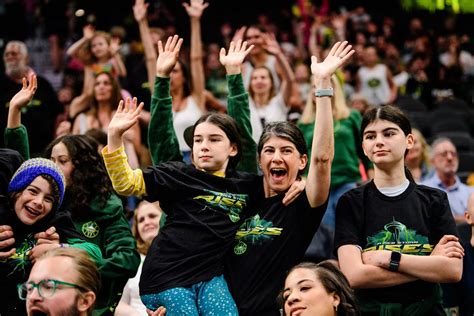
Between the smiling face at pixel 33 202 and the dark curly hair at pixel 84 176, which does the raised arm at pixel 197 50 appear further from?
the smiling face at pixel 33 202

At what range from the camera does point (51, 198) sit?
4.14m

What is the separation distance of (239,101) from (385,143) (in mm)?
1006

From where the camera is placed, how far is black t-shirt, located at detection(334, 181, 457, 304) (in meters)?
4.07

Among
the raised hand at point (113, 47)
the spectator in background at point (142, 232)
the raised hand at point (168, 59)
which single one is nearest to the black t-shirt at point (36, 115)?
the raised hand at point (113, 47)

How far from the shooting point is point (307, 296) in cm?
365

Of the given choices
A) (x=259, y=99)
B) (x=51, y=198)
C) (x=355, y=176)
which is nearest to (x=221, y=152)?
(x=51, y=198)

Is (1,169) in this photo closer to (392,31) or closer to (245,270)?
(245,270)

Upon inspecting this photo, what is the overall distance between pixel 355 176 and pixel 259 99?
125cm

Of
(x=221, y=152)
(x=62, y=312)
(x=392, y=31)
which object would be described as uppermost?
(x=392, y=31)

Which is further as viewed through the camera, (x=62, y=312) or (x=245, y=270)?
(x=245, y=270)

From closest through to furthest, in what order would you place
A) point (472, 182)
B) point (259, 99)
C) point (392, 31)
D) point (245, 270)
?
point (245, 270), point (259, 99), point (472, 182), point (392, 31)

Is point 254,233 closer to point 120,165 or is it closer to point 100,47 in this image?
point 120,165

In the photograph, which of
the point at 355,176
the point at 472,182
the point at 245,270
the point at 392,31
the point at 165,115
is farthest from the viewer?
the point at 392,31

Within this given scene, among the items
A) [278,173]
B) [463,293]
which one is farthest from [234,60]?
[463,293]
